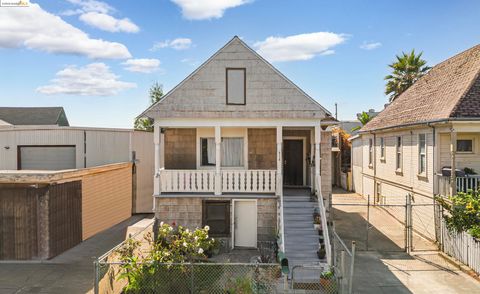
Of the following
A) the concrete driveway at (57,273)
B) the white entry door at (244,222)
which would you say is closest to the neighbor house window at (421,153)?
the white entry door at (244,222)

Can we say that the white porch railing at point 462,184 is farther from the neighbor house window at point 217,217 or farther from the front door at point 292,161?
the neighbor house window at point 217,217

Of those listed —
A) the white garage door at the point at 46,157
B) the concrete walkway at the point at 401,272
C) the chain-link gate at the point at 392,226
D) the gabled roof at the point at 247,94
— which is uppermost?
the gabled roof at the point at 247,94

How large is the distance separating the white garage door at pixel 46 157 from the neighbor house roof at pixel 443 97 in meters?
18.2

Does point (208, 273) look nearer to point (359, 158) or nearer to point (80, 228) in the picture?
point (80, 228)

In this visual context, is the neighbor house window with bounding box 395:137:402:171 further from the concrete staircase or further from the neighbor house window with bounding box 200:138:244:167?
the neighbor house window with bounding box 200:138:244:167

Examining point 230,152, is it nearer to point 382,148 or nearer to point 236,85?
point 236,85

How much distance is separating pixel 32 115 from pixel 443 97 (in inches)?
1686

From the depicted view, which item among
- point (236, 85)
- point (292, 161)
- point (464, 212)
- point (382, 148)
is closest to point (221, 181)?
point (236, 85)

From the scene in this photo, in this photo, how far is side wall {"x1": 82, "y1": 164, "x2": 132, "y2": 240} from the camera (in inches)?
677

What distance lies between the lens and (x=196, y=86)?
15703 millimetres

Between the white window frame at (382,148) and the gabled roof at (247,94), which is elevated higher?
the gabled roof at (247,94)

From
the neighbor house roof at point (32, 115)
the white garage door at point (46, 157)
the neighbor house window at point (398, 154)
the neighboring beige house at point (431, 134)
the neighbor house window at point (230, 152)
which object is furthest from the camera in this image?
the neighbor house roof at point (32, 115)

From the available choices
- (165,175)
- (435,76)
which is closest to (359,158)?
(435,76)

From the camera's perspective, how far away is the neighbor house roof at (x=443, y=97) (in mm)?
14858
